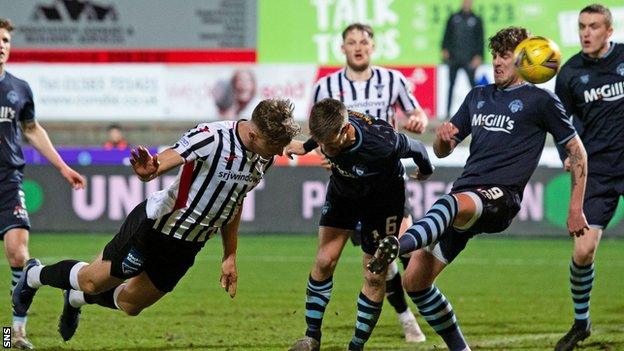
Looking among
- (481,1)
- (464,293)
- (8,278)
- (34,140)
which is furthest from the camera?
(481,1)

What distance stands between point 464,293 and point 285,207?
603 centimetres

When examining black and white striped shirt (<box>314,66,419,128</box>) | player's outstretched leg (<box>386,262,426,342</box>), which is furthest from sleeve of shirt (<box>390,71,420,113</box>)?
player's outstretched leg (<box>386,262,426,342</box>)

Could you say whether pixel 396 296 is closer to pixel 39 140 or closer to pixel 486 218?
pixel 486 218

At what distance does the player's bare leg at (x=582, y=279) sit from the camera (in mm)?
7477

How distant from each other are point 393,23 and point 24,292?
17103 millimetres

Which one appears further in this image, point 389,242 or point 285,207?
point 285,207

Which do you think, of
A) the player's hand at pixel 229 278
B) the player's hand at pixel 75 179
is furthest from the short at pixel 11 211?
the player's hand at pixel 229 278

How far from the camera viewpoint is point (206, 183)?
21.3ft

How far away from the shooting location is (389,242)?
6.00 meters

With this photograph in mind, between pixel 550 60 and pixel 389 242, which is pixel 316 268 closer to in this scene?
pixel 389 242

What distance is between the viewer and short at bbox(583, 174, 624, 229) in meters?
7.74

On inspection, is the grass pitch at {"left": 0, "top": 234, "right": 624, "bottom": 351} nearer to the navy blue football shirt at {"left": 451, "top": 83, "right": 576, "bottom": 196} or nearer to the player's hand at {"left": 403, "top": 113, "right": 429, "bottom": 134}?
the navy blue football shirt at {"left": 451, "top": 83, "right": 576, "bottom": 196}

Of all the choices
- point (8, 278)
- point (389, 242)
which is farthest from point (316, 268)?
point (8, 278)

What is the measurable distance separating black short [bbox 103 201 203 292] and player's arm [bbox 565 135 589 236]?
2252 millimetres
